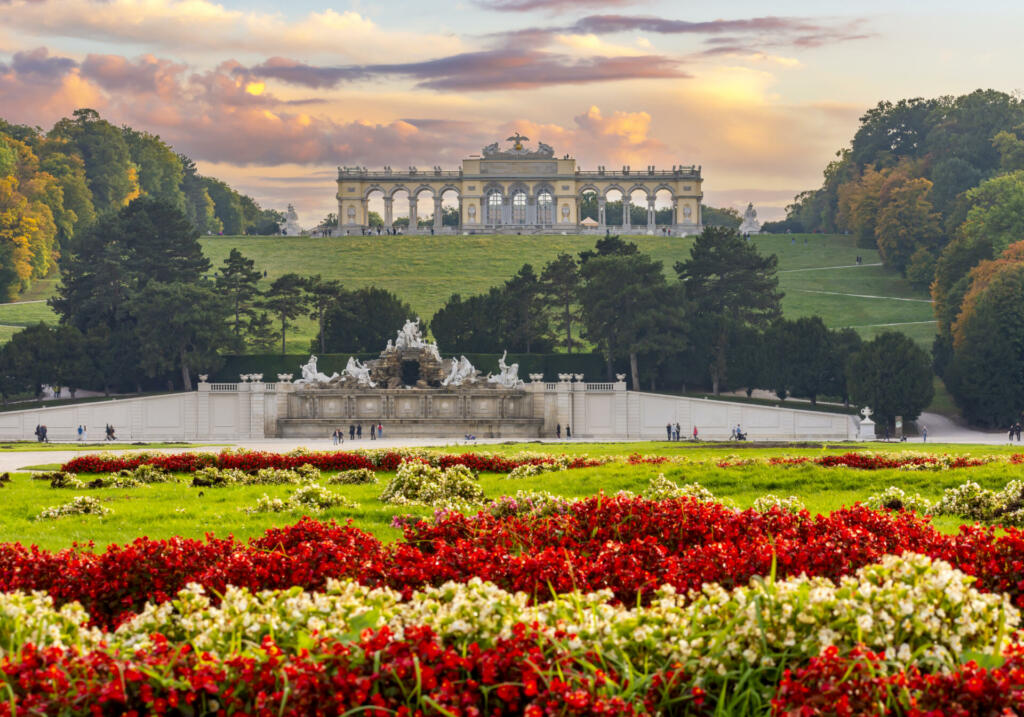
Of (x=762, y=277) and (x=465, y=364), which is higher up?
(x=762, y=277)

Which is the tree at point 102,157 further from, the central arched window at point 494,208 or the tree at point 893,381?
the tree at point 893,381

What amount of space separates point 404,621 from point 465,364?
47066 millimetres

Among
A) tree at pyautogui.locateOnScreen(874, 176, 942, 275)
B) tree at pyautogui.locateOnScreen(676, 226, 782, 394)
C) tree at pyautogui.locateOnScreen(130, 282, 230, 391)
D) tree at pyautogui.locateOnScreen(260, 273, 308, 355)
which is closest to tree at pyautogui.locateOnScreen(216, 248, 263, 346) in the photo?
tree at pyautogui.locateOnScreen(260, 273, 308, 355)

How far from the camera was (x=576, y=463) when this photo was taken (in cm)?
2430

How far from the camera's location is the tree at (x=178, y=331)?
58.0m

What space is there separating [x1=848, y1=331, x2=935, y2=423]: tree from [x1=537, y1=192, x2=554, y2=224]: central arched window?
66.8 meters

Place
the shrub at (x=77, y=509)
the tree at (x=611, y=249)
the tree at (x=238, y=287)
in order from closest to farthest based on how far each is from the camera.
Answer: the shrub at (x=77, y=509)
the tree at (x=238, y=287)
the tree at (x=611, y=249)

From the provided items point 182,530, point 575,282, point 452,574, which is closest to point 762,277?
point 575,282

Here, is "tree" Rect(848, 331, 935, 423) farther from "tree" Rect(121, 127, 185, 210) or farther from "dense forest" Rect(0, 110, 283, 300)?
"tree" Rect(121, 127, 185, 210)

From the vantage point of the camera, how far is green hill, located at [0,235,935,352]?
247 feet

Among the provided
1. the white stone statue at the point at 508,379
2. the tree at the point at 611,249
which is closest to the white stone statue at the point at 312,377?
the white stone statue at the point at 508,379

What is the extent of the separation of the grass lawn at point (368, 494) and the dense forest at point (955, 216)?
1302 inches

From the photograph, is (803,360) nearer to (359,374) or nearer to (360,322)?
(359,374)

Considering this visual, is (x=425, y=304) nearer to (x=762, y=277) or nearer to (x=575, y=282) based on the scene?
(x=575, y=282)
